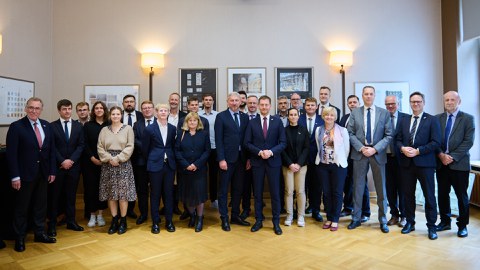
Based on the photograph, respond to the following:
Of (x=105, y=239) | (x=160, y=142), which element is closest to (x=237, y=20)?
(x=160, y=142)

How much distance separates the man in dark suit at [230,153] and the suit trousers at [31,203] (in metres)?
1.93

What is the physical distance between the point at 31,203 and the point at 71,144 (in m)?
0.76

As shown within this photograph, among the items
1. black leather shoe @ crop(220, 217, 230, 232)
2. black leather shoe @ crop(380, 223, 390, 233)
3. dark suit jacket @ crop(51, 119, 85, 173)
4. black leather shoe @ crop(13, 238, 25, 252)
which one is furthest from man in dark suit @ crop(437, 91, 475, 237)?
black leather shoe @ crop(13, 238, 25, 252)

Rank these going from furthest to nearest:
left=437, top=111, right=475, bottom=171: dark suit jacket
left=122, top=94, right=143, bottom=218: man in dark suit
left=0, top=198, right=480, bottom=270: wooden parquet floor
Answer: left=122, top=94, right=143, bottom=218: man in dark suit → left=437, top=111, right=475, bottom=171: dark suit jacket → left=0, top=198, right=480, bottom=270: wooden parquet floor

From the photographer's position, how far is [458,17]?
17.7 ft

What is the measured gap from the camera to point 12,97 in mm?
4906

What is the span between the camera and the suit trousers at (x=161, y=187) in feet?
12.6

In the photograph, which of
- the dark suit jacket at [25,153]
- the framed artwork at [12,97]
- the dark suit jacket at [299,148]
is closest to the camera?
the dark suit jacket at [25,153]

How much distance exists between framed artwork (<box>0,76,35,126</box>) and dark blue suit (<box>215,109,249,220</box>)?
10.6ft

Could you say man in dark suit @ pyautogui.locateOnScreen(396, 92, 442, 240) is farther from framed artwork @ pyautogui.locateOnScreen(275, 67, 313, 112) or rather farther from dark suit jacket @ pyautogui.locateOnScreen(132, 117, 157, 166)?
dark suit jacket @ pyautogui.locateOnScreen(132, 117, 157, 166)

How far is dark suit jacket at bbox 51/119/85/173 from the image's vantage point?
3.80 m

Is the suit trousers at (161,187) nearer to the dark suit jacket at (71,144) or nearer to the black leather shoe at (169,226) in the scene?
the black leather shoe at (169,226)

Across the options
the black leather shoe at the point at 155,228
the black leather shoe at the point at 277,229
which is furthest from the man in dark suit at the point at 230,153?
the black leather shoe at the point at 155,228

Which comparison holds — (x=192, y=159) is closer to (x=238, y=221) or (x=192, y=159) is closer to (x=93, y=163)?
(x=238, y=221)
